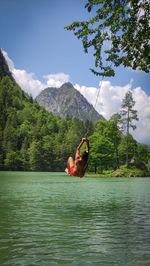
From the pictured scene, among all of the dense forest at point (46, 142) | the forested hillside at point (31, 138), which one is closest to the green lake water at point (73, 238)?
the dense forest at point (46, 142)

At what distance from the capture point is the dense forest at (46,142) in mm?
84000

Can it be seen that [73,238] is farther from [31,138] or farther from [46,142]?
[31,138]

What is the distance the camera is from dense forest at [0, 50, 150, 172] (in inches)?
3307

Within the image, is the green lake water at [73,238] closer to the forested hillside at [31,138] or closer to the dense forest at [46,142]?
the dense forest at [46,142]

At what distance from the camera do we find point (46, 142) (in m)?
154

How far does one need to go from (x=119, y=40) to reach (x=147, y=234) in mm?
9608

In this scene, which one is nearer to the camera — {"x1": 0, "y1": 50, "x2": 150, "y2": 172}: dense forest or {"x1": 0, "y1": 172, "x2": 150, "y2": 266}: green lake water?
{"x1": 0, "y1": 172, "x2": 150, "y2": 266}: green lake water

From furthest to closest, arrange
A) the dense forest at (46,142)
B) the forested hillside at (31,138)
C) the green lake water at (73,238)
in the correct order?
the forested hillside at (31,138) → the dense forest at (46,142) → the green lake water at (73,238)

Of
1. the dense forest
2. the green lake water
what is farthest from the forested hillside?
the green lake water

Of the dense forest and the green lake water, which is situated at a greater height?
the dense forest

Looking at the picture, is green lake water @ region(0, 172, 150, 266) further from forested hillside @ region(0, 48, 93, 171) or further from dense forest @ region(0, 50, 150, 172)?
forested hillside @ region(0, 48, 93, 171)

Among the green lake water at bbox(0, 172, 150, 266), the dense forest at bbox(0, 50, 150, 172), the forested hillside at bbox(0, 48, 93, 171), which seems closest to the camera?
the green lake water at bbox(0, 172, 150, 266)

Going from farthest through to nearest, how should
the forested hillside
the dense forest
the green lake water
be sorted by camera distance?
the forested hillside
the dense forest
the green lake water

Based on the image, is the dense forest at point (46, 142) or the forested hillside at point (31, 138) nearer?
the dense forest at point (46, 142)
